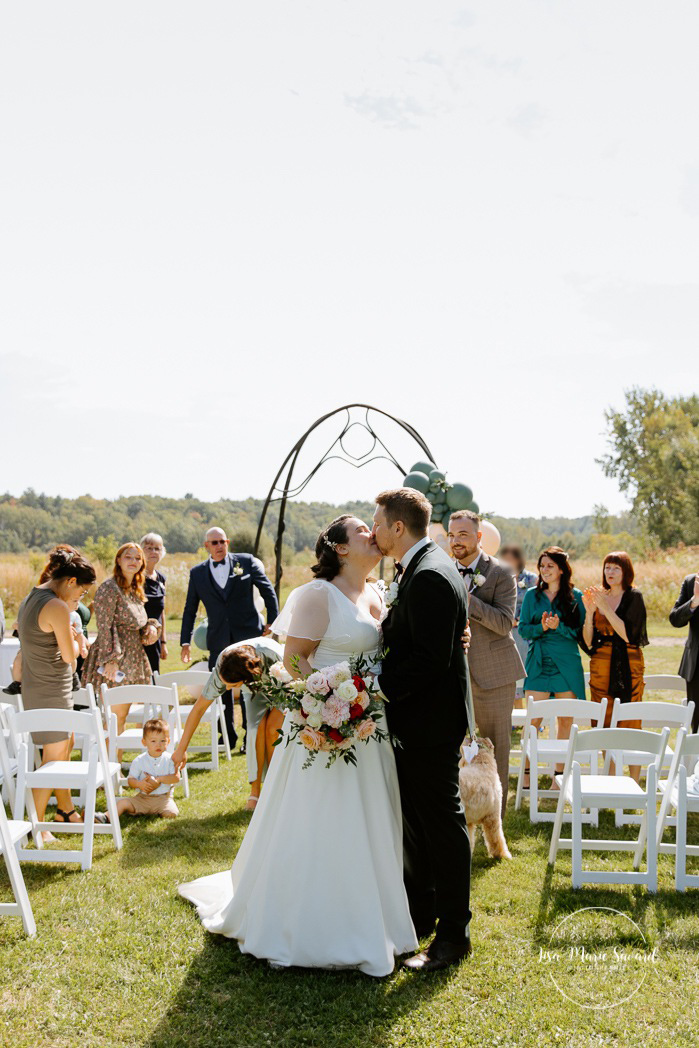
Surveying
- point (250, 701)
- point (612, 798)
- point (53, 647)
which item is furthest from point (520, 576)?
point (53, 647)

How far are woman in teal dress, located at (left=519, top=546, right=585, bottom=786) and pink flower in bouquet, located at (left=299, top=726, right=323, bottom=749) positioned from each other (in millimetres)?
3969

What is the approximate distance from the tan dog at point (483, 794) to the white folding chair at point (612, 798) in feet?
1.22

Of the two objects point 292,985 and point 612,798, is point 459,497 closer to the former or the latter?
point 612,798

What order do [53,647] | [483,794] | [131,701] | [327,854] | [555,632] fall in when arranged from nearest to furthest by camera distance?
[327,854]
[483,794]
[53,647]
[131,701]
[555,632]

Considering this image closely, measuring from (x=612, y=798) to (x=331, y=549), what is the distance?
93.7 inches

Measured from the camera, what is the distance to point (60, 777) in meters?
5.45

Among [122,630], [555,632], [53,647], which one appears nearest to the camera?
[53,647]

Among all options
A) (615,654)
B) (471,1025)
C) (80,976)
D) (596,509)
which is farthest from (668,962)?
(596,509)

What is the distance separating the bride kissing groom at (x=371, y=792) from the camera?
12.9 ft

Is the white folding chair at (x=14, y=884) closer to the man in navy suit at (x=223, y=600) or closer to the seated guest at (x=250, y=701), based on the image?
the seated guest at (x=250, y=701)

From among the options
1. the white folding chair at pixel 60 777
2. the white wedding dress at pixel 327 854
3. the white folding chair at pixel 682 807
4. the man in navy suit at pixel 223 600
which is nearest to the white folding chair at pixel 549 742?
the white folding chair at pixel 682 807

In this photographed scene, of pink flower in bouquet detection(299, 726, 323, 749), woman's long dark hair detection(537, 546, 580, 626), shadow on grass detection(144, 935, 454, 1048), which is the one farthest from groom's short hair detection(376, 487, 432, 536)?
woman's long dark hair detection(537, 546, 580, 626)

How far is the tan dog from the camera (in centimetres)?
523

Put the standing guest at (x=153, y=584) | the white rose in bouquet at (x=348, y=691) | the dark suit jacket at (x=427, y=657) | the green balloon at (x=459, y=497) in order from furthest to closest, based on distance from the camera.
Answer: the standing guest at (x=153, y=584)
the green balloon at (x=459, y=497)
the dark suit jacket at (x=427, y=657)
the white rose in bouquet at (x=348, y=691)
